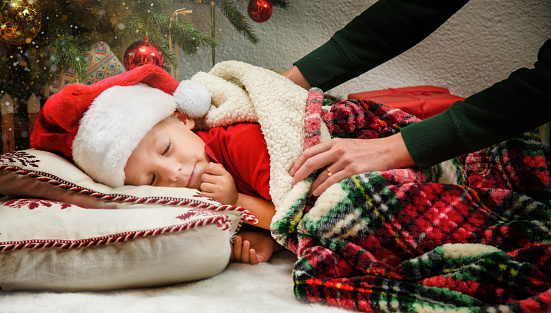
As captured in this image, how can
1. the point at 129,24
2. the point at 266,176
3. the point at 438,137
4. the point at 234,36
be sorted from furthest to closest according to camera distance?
the point at 234,36, the point at 129,24, the point at 266,176, the point at 438,137

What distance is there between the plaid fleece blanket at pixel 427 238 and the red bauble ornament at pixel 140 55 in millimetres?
605

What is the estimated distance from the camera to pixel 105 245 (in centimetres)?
62

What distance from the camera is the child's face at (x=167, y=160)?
808 mm

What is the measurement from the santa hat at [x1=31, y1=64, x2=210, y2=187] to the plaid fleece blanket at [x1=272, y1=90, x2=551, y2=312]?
0.36m

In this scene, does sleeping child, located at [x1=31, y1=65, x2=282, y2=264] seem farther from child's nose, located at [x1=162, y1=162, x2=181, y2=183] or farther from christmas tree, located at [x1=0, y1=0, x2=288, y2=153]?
christmas tree, located at [x1=0, y1=0, x2=288, y2=153]

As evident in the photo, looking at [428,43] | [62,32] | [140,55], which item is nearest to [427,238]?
[140,55]

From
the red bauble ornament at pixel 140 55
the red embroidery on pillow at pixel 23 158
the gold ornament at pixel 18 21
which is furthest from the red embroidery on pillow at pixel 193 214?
the gold ornament at pixel 18 21

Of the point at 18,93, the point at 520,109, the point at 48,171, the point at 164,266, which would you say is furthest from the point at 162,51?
the point at 520,109

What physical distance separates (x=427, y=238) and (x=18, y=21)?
3.78ft

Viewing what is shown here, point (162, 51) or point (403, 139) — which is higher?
point (162, 51)

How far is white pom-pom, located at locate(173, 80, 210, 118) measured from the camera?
3.06 ft

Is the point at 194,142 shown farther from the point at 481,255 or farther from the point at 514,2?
the point at 514,2

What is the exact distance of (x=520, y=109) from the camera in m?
0.63

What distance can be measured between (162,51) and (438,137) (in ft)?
3.05
